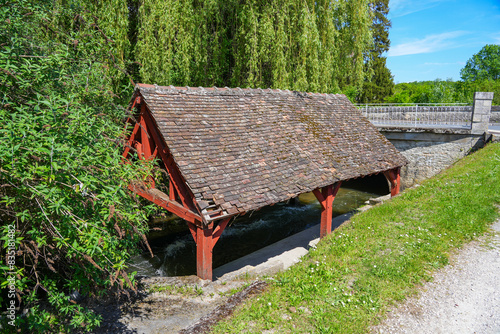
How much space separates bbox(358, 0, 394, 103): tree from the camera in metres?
36.2

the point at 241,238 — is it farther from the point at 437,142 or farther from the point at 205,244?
the point at 437,142

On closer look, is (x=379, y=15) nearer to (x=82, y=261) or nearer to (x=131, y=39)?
(x=131, y=39)

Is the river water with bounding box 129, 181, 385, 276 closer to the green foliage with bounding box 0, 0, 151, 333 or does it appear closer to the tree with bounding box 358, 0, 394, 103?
the green foliage with bounding box 0, 0, 151, 333

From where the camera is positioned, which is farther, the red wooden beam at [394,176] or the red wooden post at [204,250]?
the red wooden beam at [394,176]

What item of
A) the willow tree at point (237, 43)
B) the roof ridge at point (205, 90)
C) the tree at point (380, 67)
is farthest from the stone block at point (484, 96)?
the tree at point (380, 67)

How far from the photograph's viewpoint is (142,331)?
472cm

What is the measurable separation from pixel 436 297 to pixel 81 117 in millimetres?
6090

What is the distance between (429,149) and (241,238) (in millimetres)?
10112

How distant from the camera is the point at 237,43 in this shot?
1277 cm

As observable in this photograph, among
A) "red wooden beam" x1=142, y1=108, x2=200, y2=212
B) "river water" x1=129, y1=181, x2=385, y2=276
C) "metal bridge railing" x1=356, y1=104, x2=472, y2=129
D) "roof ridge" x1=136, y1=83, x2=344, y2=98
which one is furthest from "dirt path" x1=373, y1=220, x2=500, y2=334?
"metal bridge railing" x1=356, y1=104, x2=472, y2=129

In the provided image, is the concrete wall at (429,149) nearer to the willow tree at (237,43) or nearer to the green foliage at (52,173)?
the willow tree at (237,43)

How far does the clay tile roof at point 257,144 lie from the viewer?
655cm

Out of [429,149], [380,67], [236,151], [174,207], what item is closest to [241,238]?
[236,151]

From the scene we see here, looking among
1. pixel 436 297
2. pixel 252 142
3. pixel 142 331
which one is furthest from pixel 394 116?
pixel 142 331
